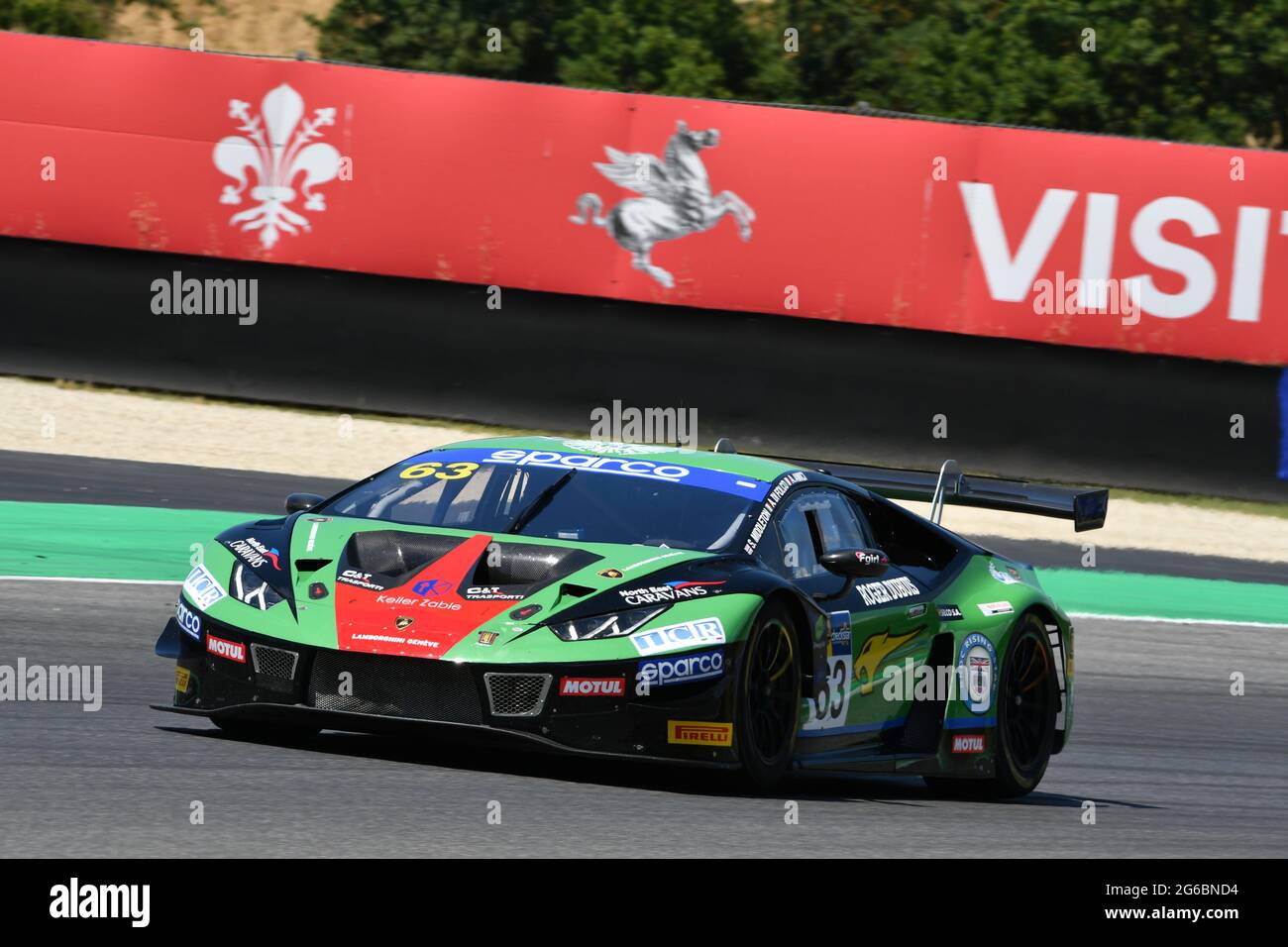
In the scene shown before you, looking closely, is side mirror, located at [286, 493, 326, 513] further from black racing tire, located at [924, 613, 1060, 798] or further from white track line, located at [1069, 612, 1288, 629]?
white track line, located at [1069, 612, 1288, 629]

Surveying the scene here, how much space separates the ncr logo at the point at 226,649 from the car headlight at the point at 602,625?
40.1 inches

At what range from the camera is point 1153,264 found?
16891 mm

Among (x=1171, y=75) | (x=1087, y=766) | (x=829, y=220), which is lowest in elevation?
(x=1087, y=766)

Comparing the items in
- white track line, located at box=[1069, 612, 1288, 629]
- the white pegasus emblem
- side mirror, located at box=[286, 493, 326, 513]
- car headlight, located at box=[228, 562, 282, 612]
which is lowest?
white track line, located at box=[1069, 612, 1288, 629]

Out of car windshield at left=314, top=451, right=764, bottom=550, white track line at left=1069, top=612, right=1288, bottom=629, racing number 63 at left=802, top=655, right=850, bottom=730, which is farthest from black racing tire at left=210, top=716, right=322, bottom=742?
white track line at left=1069, top=612, right=1288, bottom=629

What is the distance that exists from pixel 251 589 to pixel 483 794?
3.69ft

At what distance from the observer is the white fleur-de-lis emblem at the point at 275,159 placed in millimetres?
17250

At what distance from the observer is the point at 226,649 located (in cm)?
703

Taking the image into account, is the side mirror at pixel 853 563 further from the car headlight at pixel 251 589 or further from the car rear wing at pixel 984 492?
the car headlight at pixel 251 589

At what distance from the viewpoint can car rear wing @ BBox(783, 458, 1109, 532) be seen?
27.3ft

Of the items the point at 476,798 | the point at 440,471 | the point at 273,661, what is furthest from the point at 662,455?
the point at 476,798
